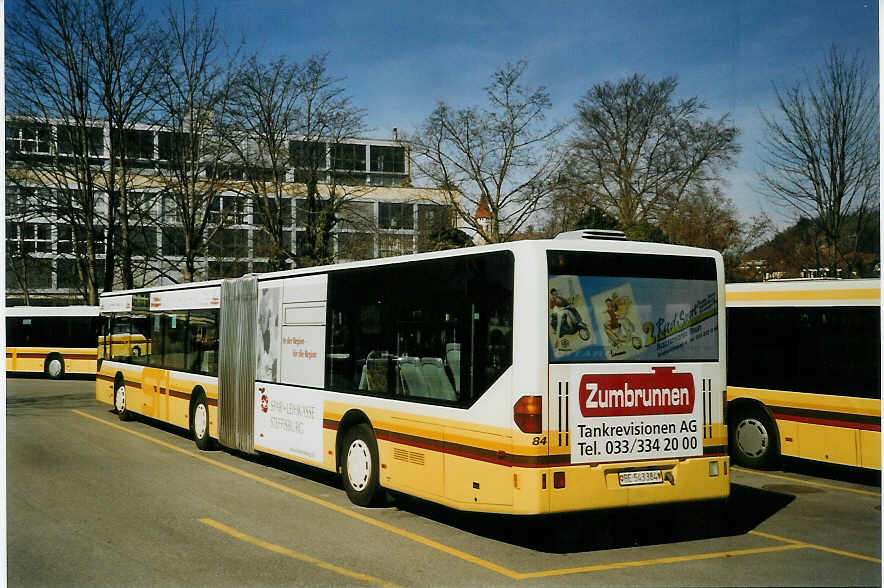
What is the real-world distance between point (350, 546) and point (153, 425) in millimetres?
11766

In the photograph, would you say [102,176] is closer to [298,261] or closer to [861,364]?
[298,261]

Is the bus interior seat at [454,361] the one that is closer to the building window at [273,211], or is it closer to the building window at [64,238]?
the building window at [64,238]

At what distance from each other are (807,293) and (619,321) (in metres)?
5.36

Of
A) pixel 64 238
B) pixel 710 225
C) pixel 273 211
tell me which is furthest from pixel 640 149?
Answer: pixel 64 238

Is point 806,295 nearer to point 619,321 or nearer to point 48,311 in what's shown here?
point 619,321

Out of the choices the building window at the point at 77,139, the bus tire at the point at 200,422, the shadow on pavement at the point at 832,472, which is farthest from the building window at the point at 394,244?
the shadow on pavement at the point at 832,472

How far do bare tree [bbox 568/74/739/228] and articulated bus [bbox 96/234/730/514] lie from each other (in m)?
15.8

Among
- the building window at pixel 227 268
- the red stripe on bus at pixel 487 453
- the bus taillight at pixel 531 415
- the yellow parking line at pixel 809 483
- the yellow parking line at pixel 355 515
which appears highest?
the building window at pixel 227 268

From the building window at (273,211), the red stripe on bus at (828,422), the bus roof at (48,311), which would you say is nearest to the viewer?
the red stripe on bus at (828,422)

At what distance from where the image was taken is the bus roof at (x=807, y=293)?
37.7 feet

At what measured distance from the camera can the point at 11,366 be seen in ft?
114

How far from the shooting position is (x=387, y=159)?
100 feet

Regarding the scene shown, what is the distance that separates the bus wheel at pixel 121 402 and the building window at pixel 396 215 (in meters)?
11.7

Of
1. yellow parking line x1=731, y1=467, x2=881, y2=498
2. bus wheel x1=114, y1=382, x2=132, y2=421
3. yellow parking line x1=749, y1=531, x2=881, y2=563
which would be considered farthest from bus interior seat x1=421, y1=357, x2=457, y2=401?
bus wheel x1=114, y1=382, x2=132, y2=421
